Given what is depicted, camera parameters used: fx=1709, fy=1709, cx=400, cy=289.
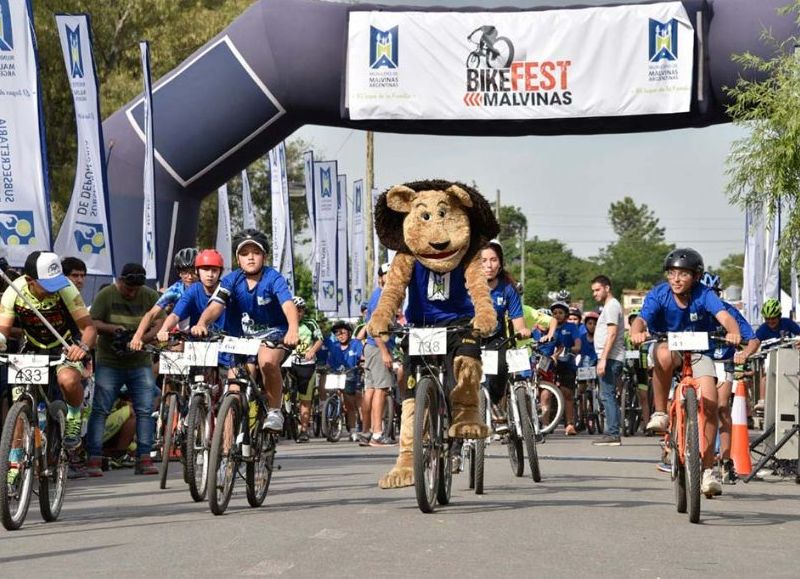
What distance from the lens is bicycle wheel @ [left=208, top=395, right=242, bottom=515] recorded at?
34.5 feet

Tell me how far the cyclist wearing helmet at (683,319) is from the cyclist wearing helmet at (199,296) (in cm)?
302

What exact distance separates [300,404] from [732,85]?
7.66m

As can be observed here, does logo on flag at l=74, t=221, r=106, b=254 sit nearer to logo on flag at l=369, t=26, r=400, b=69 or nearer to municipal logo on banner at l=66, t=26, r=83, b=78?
municipal logo on banner at l=66, t=26, r=83, b=78

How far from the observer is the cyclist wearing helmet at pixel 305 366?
23703mm

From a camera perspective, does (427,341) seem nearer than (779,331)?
Yes

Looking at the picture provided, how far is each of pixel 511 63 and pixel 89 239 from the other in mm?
6414

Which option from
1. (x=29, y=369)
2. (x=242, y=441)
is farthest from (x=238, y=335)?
(x=29, y=369)

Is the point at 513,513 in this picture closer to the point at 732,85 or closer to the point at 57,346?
the point at 57,346

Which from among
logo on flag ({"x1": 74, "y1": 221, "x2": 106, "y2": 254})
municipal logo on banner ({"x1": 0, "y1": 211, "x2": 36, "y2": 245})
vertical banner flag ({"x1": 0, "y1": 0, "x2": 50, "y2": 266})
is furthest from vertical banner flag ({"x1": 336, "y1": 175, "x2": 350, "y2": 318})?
municipal logo on banner ({"x1": 0, "y1": 211, "x2": 36, "y2": 245})

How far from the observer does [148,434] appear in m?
15.5

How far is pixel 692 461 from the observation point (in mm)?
10461

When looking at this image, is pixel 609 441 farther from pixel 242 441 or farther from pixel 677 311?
pixel 242 441

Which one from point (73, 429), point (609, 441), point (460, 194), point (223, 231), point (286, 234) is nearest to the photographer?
point (460, 194)

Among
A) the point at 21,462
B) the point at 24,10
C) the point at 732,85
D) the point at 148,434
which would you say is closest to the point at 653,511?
the point at 21,462
